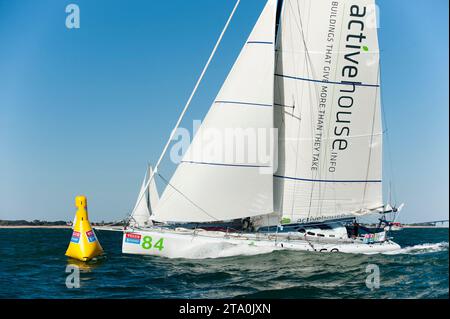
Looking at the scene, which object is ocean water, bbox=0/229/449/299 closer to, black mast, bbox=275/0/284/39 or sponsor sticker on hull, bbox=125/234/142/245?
sponsor sticker on hull, bbox=125/234/142/245

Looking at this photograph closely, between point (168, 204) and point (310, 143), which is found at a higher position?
point (310, 143)

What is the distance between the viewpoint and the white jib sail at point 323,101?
26719 millimetres

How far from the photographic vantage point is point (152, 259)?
73.7ft

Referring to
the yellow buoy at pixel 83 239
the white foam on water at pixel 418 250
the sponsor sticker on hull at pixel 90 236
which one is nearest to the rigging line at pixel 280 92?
the white foam on water at pixel 418 250

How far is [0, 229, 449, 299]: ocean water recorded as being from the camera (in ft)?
49.7

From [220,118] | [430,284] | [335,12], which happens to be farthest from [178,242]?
[335,12]

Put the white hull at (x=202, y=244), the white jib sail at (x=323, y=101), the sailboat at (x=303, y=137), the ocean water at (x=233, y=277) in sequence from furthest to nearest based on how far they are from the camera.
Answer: the white jib sail at (x=323, y=101), the sailboat at (x=303, y=137), the white hull at (x=202, y=244), the ocean water at (x=233, y=277)

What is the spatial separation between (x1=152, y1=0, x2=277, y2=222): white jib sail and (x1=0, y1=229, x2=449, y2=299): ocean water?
254 centimetres

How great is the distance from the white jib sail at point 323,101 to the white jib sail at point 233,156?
2.83m

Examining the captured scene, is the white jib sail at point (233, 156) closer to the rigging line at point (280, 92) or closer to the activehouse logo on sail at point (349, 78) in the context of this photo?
the rigging line at point (280, 92)

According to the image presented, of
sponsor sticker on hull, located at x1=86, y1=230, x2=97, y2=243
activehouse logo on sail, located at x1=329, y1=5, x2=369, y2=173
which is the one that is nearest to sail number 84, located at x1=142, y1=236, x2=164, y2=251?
sponsor sticker on hull, located at x1=86, y1=230, x2=97, y2=243

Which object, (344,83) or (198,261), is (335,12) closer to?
(344,83)

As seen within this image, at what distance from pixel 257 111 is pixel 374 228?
1074 centimetres

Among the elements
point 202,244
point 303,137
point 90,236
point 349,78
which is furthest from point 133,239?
point 349,78
